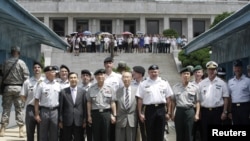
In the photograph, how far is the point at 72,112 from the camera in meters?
9.34

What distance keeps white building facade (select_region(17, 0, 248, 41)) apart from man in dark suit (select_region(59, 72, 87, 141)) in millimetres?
42060

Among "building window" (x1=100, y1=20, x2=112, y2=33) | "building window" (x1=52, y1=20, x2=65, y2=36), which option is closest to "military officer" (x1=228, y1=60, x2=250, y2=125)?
"building window" (x1=100, y1=20, x2=112, y2=33)

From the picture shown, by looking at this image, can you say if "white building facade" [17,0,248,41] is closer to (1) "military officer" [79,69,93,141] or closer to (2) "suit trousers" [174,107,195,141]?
(1) "military officer" [79,69,93,141]

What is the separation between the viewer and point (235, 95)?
9.51 meters

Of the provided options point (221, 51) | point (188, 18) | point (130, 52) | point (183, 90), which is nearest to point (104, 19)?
point (188, 18)

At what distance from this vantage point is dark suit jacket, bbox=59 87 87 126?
30.6 feet

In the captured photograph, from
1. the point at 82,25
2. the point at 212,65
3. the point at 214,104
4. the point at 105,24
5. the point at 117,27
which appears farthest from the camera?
the point at 82,25

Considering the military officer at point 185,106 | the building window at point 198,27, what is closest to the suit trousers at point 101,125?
the military officer at point 185,106

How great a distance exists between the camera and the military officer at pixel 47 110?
9328mm

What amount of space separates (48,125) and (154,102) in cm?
225

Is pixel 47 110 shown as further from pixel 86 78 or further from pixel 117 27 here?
pixel 117 27

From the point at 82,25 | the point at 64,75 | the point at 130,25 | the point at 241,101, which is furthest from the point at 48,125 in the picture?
the point at 130,25

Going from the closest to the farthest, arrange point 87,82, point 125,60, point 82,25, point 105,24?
1. point 87,82
2. point 125,60
3. point 105,24
4. point 82,25

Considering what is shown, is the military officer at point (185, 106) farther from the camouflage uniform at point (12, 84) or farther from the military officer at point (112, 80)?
the camouflage uniform at point (12, 84)
